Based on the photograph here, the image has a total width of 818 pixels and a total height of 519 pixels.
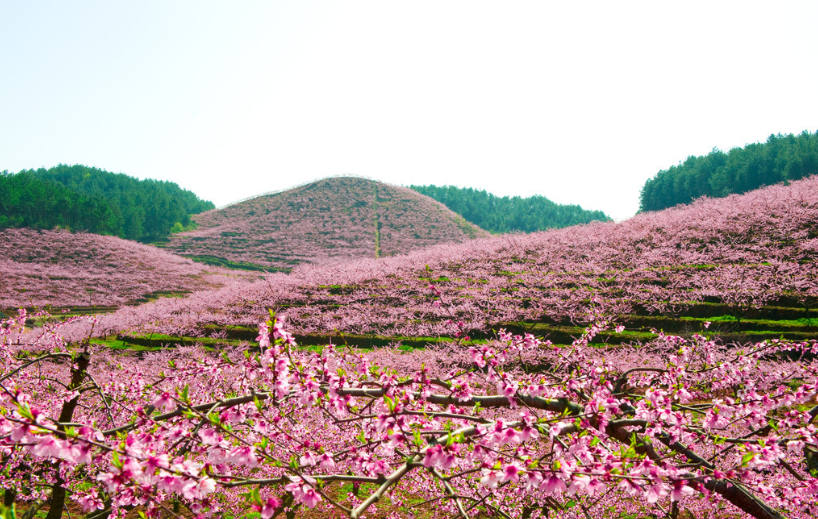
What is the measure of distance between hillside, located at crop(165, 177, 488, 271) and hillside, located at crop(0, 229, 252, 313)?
10428 millimetres

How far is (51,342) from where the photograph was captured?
8461 mm

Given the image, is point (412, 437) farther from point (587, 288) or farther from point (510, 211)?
point (510, 211)

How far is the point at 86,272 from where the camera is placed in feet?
163

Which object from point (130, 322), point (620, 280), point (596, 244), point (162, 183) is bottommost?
point (130, 322)

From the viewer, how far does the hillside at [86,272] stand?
138ft

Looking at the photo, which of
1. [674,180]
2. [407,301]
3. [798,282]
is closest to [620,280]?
[798,282]

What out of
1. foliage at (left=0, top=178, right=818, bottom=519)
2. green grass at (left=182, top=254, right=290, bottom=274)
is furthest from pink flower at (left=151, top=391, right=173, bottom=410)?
green grass at (left=182, top=254, right=290, bottom=274)

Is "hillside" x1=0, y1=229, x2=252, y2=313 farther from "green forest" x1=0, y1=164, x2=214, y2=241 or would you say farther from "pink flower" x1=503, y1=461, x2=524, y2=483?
"pink flower" x1=503, y1=461, x2=524, y2=483

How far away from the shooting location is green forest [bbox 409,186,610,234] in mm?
107250

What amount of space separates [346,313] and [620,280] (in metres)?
19.8

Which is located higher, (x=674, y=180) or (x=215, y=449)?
(x=674, y=180)

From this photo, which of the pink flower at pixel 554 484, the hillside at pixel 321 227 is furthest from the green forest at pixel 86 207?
the pink flower at pixel 554 484

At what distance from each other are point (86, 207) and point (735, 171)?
4677 inches

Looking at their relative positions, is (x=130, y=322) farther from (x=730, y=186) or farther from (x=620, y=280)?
(x=730, y=186)
